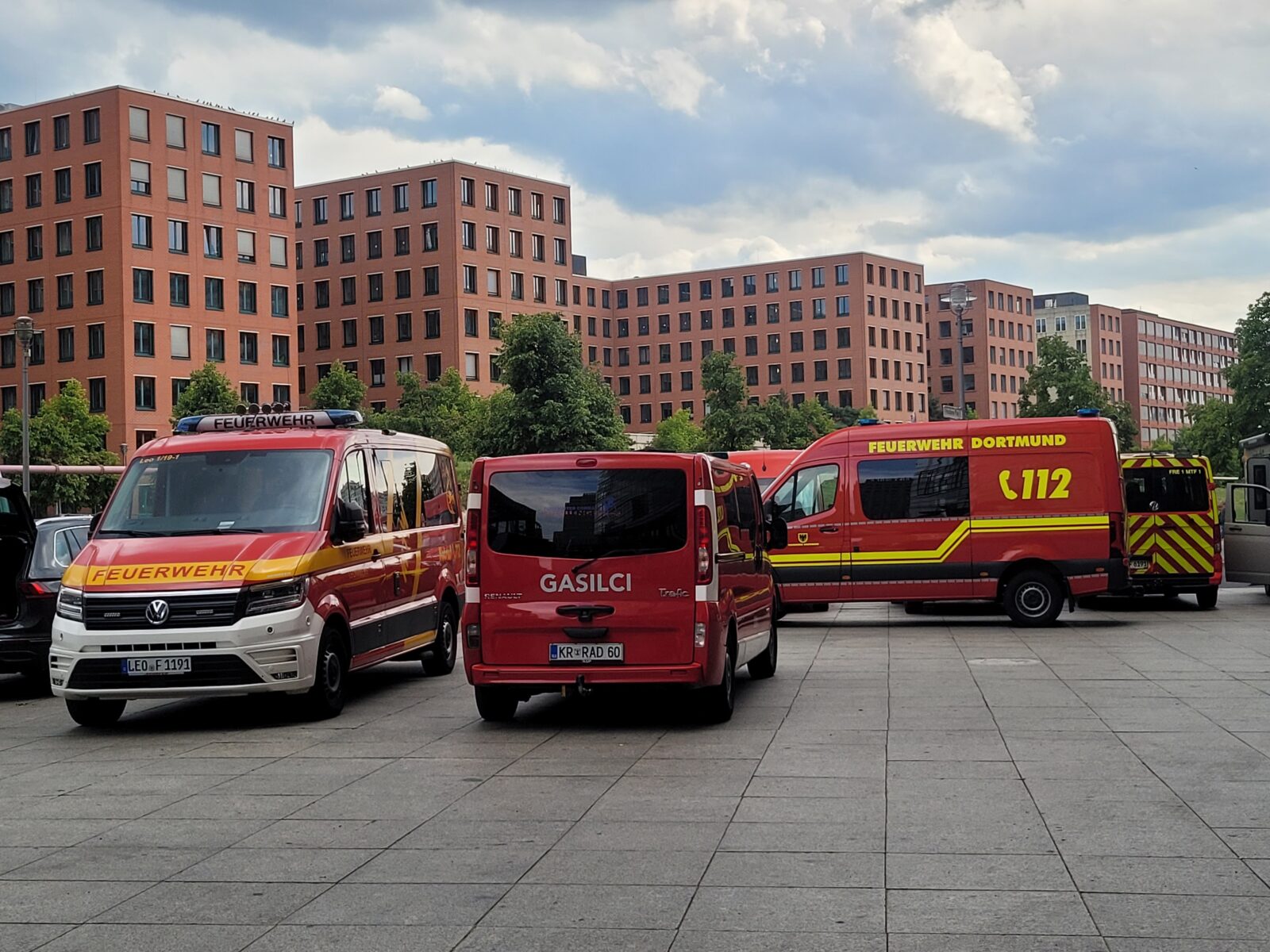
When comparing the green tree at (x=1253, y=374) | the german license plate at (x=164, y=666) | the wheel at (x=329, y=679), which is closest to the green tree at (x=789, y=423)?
the green tree at (x=1253, y=374)

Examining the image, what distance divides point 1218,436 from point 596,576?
7363cm

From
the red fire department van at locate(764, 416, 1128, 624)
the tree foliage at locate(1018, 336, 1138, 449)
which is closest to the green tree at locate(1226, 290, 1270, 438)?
the tree foliage at locate(1018, 336, 1138, 449)

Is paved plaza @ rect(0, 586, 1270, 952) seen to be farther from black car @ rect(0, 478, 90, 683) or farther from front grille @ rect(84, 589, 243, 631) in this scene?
front grille @ rect(84, 589, 243, 631)

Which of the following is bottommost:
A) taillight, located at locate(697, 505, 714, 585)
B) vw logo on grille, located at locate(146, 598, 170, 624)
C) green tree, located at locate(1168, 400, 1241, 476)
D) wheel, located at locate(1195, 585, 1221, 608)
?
wheel, located at locate(1195, 585, 1221, 608)

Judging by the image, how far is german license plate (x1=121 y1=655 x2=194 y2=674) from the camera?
11.9 meters

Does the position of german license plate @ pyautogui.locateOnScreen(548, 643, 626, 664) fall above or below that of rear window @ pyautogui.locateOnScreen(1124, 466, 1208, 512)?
below

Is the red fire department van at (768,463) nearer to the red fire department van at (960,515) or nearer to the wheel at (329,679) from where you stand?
the red fire department van at (960,515)

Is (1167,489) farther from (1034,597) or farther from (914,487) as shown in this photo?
(914,487)

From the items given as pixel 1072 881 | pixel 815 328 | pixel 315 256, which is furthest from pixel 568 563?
pixel 815 328

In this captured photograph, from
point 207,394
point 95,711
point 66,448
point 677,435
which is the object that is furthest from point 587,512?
point 677,435

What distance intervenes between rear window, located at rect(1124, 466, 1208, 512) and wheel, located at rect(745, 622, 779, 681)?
11527 mm

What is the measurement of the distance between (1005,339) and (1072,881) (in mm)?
152843

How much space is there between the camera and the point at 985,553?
21.8m

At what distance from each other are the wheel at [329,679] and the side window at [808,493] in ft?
34.7
